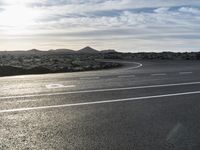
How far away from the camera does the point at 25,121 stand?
7.91 m

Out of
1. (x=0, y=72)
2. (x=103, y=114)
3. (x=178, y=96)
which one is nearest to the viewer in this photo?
(x=103, y=114)

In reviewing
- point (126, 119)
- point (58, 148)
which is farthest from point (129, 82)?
point (58, 148)

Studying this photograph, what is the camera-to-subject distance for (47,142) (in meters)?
6.47

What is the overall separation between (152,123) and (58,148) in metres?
2.48

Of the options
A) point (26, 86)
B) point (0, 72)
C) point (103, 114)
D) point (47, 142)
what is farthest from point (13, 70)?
point (47, 142)

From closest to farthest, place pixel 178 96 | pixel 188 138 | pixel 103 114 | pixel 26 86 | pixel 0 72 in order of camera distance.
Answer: pixel 188 138
pixel 103 114
pixel 178 96
pixel 26 86
pixel 0 72

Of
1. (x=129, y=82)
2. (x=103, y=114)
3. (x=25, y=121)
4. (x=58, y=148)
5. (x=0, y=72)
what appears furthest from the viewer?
(x=0, y=72)

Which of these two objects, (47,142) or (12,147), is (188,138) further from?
(12,147)

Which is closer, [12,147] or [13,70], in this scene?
[12,147]

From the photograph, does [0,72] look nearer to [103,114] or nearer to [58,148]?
[103,114]

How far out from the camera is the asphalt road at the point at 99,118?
6.54 meters

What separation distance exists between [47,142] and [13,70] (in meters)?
15.8

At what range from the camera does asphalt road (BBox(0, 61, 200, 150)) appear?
6535 millimetres

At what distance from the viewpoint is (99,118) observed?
8.29 meters
